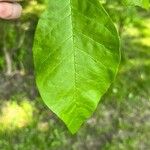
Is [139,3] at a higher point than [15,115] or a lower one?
higher

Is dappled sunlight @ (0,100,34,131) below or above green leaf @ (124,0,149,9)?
below

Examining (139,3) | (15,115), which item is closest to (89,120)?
(15,115)

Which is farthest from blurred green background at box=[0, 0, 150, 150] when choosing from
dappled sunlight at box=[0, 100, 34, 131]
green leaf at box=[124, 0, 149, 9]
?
green leaf at box=[124, 0, 149, 9]

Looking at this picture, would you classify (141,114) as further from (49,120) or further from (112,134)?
(49,120)

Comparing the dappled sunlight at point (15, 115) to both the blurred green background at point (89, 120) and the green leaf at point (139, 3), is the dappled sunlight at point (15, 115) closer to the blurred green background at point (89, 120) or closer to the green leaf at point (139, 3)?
the blurred green background at point (89, 120)

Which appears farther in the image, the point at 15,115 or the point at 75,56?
the point at 15,115

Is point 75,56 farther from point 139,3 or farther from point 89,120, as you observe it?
point 89,120

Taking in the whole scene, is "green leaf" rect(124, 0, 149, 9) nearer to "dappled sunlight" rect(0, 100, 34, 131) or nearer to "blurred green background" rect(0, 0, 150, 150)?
"blurred green background" rect(0, 0, 150, 150)

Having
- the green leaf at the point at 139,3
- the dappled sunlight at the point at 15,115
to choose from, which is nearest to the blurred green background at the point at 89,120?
the dappled sunlight at the point at 15,115
